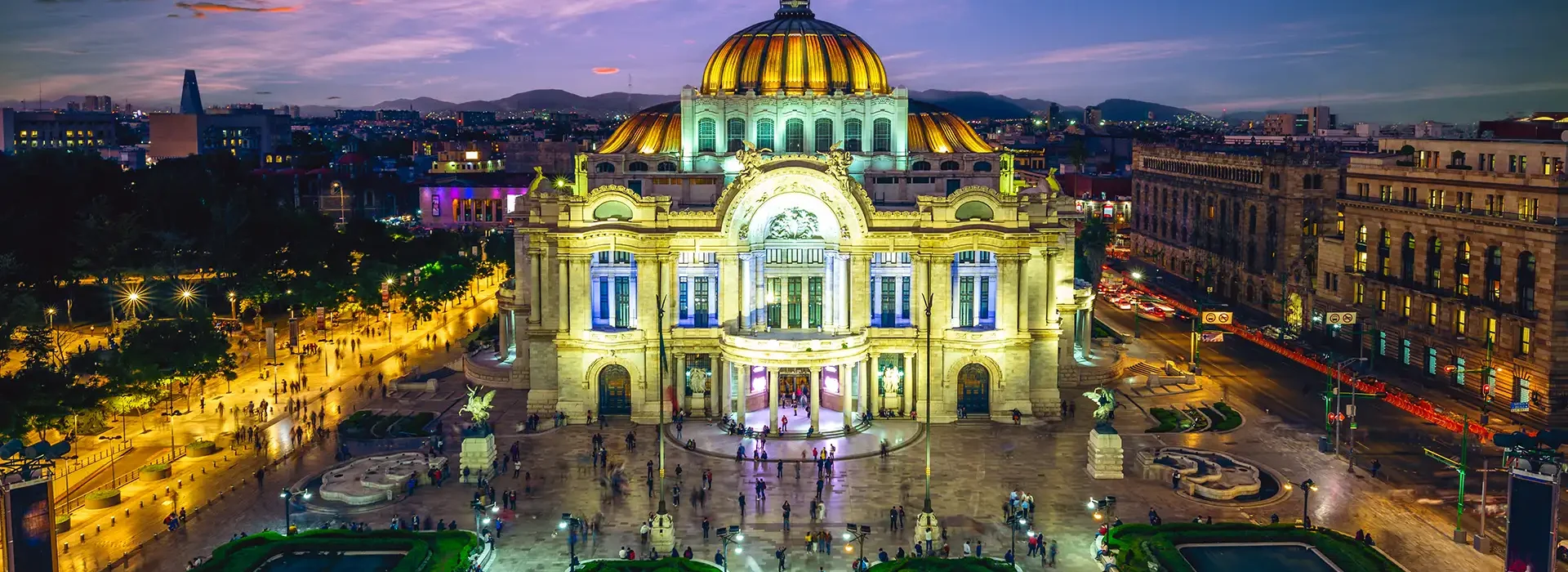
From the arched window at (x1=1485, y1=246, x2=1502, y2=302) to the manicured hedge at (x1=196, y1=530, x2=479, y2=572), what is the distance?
65.7 m

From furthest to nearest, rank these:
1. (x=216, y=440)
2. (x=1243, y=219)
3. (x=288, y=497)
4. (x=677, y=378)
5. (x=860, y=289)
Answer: (x=1243, y=219) → (x=677, y=378) → (x=860, y=289) → (x=216, y=440) → (x=288, y=497)

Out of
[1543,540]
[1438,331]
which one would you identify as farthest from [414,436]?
[1438,331]

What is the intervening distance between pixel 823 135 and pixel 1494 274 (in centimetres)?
4502

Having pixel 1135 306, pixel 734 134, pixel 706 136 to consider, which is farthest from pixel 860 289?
pixel 1135 306

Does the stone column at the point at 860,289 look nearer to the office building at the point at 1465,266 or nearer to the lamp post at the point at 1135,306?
the office building at the point at 1465,266

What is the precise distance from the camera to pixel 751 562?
186ft

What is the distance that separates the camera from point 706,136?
94.2 m

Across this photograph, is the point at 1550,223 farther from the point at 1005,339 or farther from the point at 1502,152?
the point at 1005,339

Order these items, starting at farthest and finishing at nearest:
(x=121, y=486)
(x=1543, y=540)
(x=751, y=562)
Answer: (x=121, y=486), (x=751, y=562), (x=1543, y=540)

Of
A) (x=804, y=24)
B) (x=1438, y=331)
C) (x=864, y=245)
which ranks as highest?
(x=804, y=24)

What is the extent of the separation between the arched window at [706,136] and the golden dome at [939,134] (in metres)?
14.5

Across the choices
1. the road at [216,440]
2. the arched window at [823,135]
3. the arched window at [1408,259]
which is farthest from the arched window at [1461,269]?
the road at [216,440]

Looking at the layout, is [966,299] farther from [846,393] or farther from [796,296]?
[796,296]

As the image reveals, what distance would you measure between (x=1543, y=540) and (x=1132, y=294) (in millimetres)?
86449
